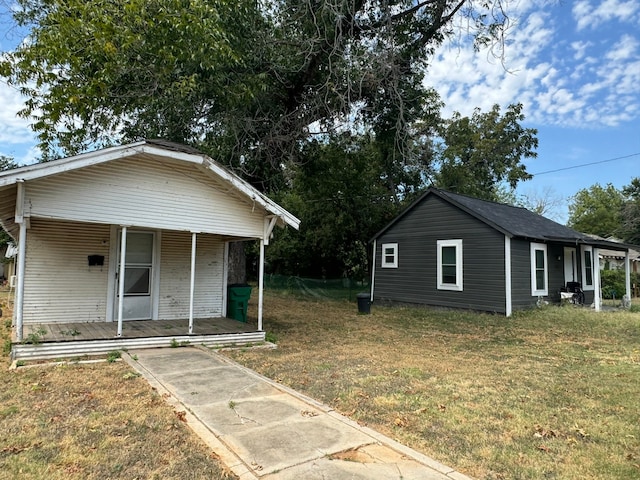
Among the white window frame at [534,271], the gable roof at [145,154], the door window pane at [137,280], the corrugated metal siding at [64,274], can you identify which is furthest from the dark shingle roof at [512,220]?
the corrugated metal siding at [64,274]

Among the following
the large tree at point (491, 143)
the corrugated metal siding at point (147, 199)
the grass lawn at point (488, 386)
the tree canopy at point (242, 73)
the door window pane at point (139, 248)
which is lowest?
the grass lawn at point (488, 386)

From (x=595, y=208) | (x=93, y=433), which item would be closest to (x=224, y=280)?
(x=93, y=433)

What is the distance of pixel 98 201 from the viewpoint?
22.5 ft

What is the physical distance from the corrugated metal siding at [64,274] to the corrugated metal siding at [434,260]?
10202 millimetres

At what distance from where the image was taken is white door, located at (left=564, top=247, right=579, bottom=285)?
14914 millimetres

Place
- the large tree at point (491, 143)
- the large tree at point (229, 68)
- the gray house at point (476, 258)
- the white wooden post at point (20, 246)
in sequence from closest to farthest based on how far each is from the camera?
the white wooden post at point (20, 246) → the large tree at point (229, 68) → the gray house at point (476, 258) → the large tree at point (491, 143)

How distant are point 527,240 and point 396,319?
197 inches

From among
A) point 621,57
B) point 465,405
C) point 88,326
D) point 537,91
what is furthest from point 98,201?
point 621,57

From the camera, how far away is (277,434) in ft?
11.8

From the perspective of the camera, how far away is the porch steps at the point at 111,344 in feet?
20.2

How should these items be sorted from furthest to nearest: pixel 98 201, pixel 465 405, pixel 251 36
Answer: pixel 251 36 < pixel 98 201 < pixel 465 405

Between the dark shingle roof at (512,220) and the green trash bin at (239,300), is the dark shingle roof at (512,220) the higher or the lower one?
the higher one

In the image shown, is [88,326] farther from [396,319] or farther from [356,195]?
[356,195]

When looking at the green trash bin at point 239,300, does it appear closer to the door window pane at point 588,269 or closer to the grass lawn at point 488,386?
the grass lawn at point 488,386
